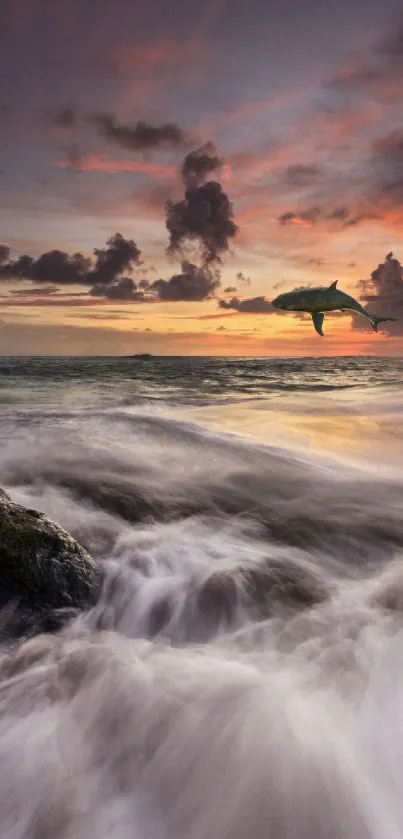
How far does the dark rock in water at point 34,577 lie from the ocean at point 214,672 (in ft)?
0.48

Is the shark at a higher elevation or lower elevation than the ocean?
higher

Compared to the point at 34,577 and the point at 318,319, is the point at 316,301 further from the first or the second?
the point at 34,577

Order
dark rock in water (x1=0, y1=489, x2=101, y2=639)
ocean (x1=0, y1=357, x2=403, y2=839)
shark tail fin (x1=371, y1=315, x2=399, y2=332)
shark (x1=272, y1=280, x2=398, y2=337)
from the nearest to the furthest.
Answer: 1. ocean (x1=0, y1=357, x2=403, y2=839)
2. dark rock in water (x1=0, y1=489, x2=101, y2=639)
3. shark (x1=272, y1=280, x2=398, y2=337)
4. shark tail fin (x1=371, y1=315, x2=399, y2=332)

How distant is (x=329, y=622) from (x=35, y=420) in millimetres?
11257

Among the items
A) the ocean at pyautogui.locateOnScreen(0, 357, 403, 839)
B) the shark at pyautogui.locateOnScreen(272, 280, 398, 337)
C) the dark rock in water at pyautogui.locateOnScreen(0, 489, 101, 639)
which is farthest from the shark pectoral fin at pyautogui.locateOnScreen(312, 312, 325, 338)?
the dark rock in water at pyautogui.locateOnScreen(0, 489, 101, 639)

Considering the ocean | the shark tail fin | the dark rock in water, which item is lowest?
the ocean

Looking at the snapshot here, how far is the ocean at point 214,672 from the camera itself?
244cm

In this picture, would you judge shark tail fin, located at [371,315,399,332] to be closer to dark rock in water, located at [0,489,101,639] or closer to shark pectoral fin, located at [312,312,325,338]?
shark pectoral fin, located at [312,312,325,338]

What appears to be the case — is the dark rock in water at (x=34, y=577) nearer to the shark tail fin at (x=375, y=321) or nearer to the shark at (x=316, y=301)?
the shark at (x=316, y=301)

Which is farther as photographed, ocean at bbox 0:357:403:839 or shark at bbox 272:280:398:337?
shark at bbox 272:280:398:337

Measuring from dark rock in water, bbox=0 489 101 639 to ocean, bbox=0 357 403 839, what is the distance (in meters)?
0.15

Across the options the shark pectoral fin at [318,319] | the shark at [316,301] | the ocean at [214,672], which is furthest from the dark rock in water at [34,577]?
the shark pectoral fin at [318,319]

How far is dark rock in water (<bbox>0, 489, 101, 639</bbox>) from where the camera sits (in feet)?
12.0

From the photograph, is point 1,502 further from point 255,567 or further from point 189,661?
point 255,567
